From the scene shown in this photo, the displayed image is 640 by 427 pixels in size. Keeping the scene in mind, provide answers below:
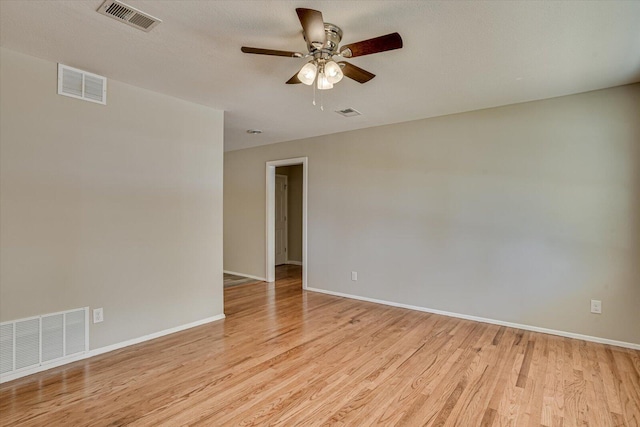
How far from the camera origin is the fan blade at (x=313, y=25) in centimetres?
172

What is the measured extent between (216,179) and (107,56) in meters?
1.61

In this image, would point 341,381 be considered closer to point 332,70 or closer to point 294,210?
point 332,70

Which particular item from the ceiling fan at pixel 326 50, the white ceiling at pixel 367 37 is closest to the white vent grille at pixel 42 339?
the white ceiling at pixel 367 37

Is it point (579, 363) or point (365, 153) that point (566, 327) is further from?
point (365, 153)

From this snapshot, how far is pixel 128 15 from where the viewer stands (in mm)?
2004

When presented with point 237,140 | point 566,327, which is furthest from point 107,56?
point 566,327

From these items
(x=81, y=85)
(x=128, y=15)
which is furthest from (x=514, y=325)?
(x=81, y=85)

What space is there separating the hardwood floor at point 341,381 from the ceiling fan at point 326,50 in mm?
2192

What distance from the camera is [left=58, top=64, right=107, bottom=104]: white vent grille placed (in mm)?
2707

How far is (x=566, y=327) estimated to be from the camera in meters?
3.36

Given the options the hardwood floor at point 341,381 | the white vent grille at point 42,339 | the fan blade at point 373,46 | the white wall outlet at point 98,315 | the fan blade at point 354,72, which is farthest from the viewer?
the white wall outlet at point 98,315

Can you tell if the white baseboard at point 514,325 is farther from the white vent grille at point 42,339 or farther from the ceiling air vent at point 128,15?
the ceiling air vent at point 128,15

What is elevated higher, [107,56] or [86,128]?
[107,56]

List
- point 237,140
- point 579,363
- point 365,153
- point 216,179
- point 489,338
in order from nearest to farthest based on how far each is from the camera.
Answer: point 579,363 → point 489,338 → point 216,179 → point 365,153 → point 237,140
